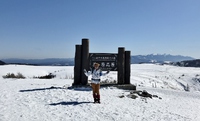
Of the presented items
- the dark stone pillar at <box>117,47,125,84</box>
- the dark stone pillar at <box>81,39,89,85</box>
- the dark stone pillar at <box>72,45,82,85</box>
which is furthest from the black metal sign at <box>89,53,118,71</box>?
the dark stone pillar at <box>72,45,82,85</box>

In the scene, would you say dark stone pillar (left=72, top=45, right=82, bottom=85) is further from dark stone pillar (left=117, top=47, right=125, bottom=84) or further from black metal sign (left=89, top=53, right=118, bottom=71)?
dark stone pillar (left=117, top=47, right=125, bottom=84)

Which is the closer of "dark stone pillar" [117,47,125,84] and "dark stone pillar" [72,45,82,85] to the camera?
"dark stone pillar" [72,45,82,85]

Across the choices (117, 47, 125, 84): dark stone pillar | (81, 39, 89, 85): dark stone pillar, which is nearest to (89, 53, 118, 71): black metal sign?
(81, 39, 89, 85): dark stone pillar

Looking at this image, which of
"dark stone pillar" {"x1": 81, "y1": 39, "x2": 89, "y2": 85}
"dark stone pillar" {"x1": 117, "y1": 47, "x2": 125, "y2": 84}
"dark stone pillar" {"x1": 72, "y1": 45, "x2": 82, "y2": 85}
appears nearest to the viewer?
"dark stone pillar" {"x1": 81, "y1": 39, "x2": 89, "y2": 85}

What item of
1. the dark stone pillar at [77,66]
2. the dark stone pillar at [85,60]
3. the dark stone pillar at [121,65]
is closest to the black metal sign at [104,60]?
the dark stone pillar at [85,60]

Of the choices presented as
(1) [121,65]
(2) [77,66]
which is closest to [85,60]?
(2) [77,66]

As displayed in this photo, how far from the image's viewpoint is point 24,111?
816 centimetres

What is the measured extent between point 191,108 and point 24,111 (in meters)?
7.41

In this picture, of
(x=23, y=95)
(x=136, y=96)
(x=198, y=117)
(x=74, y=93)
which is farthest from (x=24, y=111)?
(x=198, y=117)

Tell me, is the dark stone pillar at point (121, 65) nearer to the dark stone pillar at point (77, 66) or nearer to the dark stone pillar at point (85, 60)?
the dark stone pillar at point (85, 60)

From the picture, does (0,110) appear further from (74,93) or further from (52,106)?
(74,93)

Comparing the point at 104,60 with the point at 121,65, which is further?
the point at 121,65

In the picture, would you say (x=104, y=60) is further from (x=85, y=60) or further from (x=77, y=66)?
(x=77, y=66)

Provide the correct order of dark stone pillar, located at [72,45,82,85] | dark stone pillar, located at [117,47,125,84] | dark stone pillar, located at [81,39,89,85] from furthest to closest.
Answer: dark stone pillar, located at [117,47,125,84] < dark stone pillar, located at [72,45,82,85] < dark stone pillar, located at [81,39,89,85]
